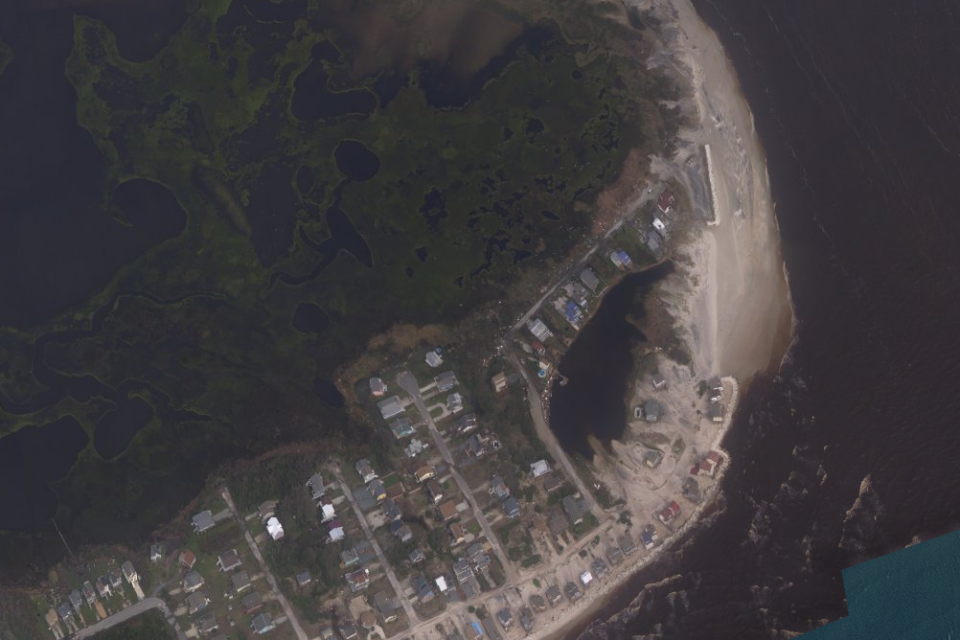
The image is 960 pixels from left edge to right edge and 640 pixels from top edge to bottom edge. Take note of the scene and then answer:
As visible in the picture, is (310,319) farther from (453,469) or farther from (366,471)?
(453,469)

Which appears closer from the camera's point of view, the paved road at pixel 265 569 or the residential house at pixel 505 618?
the residential house at pixel 505 618

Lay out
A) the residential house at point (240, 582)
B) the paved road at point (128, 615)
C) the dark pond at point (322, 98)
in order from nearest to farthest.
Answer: the residential house at point (240, 582), the paved road at point (128, 615), the dark pond at point (322, 98)

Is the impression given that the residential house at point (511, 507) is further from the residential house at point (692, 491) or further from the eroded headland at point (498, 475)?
the residential house at point (692, 491)

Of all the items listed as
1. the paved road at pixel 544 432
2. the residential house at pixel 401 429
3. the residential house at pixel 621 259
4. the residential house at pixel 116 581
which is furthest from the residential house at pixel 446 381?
the residential house at pixel 116 581

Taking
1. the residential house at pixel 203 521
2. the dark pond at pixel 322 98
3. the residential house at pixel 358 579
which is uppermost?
the dark pond at pixel 322 98

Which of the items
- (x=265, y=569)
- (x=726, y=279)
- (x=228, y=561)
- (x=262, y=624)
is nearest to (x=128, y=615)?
(x=228, y=561)

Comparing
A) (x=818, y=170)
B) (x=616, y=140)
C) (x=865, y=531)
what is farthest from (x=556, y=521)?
(x=818, y=170)
